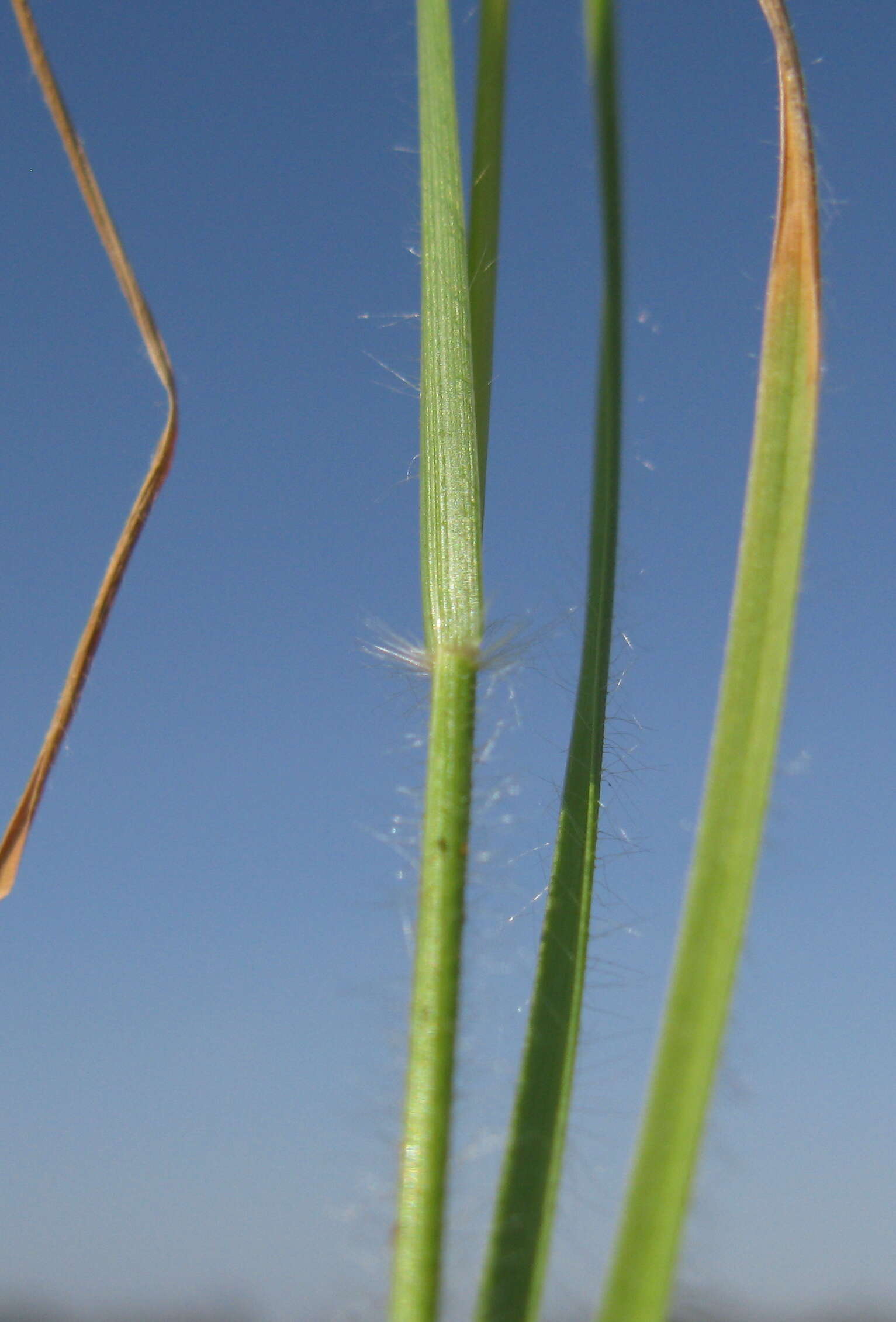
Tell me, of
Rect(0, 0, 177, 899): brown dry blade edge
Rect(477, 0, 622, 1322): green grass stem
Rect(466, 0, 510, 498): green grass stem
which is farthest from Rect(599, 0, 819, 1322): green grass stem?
Rect(0, 0, 177, 899): brown dry blade edge

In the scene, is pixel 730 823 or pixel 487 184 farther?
A: pixel 487 184

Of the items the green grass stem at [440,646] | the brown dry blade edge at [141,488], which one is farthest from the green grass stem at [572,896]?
the brown dry blade edge at [141,488]

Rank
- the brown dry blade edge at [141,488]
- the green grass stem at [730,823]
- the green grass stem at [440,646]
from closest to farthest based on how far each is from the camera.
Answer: the green grass stem at [730,823] < the green grass stem at [440,646] < the brown dry blade edge at [141,488]

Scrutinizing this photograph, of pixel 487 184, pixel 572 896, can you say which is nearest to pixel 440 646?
pixel 572 896

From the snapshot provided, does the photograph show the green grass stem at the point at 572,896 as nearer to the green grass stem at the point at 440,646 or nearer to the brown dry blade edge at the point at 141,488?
the green grass stem at the point at 440,646

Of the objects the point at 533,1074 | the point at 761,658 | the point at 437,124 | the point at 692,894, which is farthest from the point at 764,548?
the point at 437,124

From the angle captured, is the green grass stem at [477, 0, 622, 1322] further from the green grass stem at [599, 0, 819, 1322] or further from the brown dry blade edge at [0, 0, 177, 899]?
the brown dry blade edge at [0, 0, 177, 899]

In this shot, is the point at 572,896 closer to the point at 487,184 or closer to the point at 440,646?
the point at 440,646
